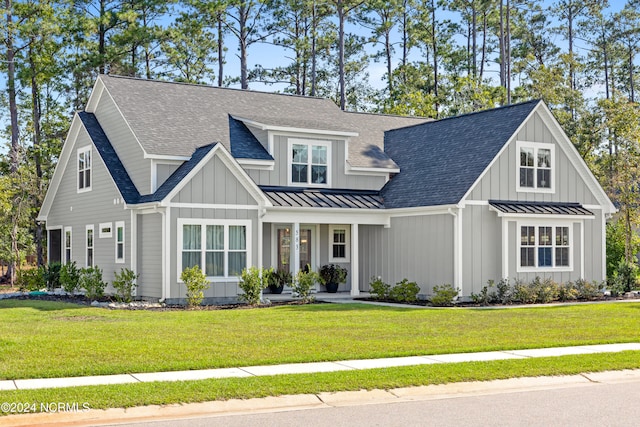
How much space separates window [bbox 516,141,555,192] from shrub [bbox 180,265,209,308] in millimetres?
10614

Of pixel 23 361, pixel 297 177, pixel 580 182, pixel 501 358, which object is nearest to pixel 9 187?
pixel 297 177

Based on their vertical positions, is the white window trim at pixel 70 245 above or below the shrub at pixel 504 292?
above

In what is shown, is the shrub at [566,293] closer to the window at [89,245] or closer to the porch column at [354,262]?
the porch column at [354,262]

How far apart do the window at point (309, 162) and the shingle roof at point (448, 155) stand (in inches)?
93.5

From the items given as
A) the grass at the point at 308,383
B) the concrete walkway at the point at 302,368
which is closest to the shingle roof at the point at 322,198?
the concrete walkway at the point at 302,368

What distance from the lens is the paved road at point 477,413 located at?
9570mm

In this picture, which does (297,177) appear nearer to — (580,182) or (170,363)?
(580,182)

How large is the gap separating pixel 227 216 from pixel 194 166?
1782 millimetres

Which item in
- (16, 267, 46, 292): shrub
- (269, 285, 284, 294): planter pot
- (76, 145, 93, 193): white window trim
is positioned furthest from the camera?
(16, 267, 46, 292): shrub

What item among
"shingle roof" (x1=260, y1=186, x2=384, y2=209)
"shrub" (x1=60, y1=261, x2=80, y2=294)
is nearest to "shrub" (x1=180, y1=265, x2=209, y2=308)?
"shingle roof" (x1=260, y1=186, x2=384, y2=209)

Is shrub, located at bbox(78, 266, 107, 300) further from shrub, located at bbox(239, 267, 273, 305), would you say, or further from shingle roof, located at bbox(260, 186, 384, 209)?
shingle roof, located at bbox(260, 186, 384, 209)

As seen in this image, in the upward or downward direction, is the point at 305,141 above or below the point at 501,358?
above

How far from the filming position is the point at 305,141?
28.7 metres

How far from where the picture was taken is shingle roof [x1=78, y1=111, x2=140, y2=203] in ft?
86.6
